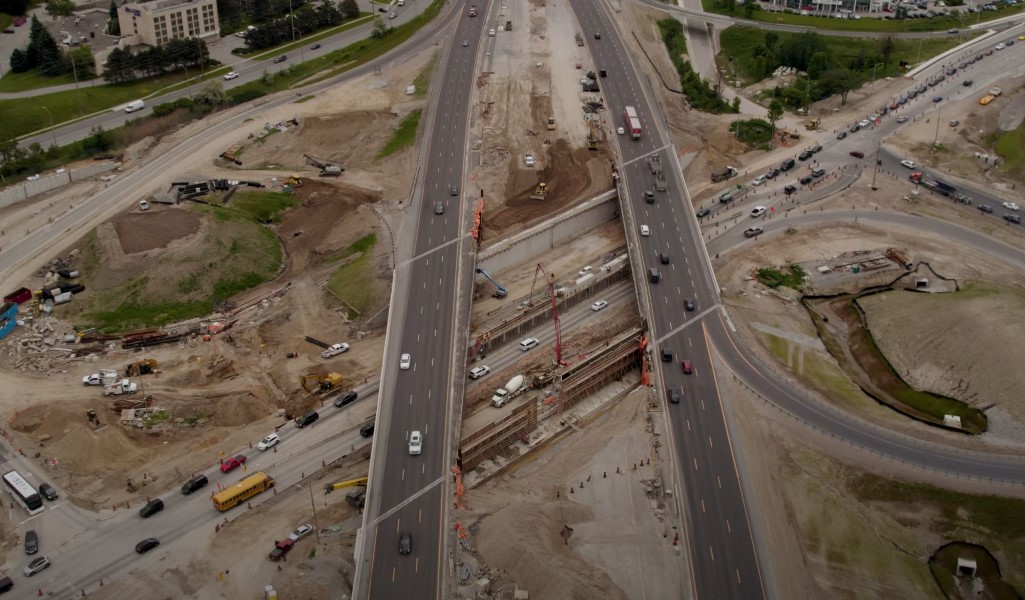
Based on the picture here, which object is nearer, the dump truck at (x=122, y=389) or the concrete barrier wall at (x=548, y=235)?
the dump truck at (x=122, y=389)

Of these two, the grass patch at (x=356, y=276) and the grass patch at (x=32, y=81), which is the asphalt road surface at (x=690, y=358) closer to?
the grass patch at (x=356, y=276)

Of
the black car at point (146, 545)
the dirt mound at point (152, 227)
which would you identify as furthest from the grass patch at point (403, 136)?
the black car at point (146, 545)

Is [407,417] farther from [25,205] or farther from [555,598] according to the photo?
[25,205]

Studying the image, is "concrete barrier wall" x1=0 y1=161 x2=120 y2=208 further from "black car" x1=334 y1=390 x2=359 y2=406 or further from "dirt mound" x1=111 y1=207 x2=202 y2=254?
"black car" x1=334 y1=390 x2=359 y2=406

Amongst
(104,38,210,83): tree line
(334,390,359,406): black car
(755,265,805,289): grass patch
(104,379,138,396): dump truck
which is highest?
(104,38,210,83): tree line

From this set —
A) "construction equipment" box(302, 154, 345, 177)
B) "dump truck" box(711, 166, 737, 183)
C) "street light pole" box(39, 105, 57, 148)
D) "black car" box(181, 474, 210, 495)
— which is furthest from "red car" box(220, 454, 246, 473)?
"street light pole" box(39, 105, 57, 148)

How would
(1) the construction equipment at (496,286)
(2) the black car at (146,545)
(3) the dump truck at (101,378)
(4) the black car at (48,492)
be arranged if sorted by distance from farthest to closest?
1. (1) the construction equipment at (496,286)
2. (3) the dump truck at (101,378)
3. (4) the black car at (48,492)
4. (2) the black car at (146,545)

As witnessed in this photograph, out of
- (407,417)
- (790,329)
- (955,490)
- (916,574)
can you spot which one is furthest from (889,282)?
(407,417)
